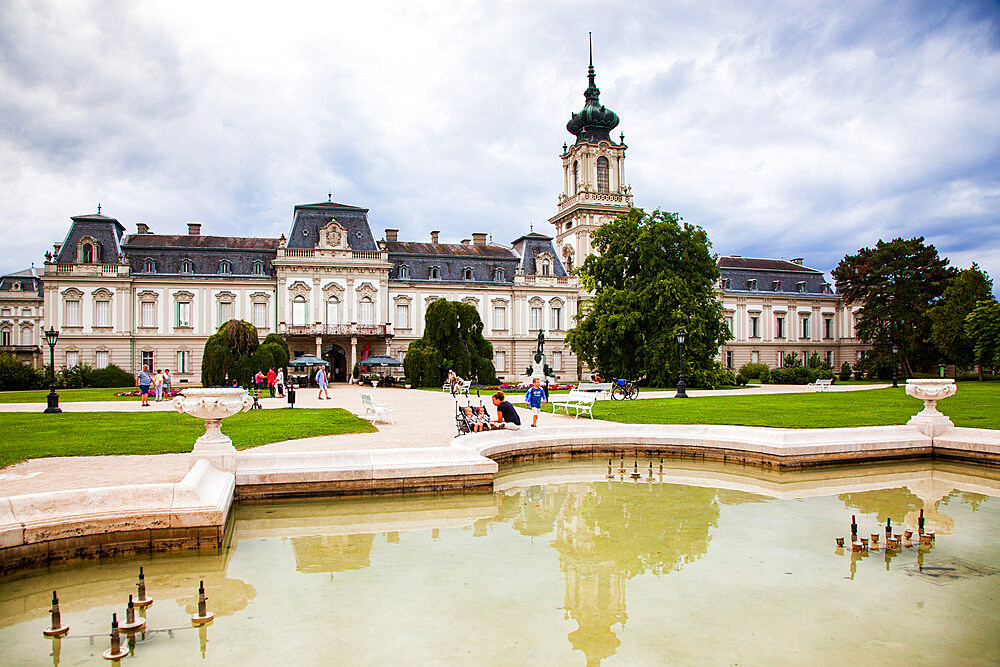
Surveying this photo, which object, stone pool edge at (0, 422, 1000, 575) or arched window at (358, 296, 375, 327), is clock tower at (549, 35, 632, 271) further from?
stone pool edge at (0, 422, 1000, 575)

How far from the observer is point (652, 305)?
111ft

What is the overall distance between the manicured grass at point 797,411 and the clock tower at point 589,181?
117 ft

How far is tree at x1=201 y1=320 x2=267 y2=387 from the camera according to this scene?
32.9 m

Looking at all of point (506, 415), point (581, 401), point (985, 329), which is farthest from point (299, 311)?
point (985, 329)

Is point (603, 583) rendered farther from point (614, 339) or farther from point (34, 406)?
point (614, 339)

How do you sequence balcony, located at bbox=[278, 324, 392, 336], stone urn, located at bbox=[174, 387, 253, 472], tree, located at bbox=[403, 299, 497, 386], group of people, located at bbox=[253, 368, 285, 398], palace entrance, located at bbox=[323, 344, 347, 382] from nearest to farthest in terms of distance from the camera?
1. stone urn, located at bbox=[174, 387, 253, 472]
2. group of people, located at bbox=[253, 368, 285, 398]
3. tree, located at bbox=[403, 299, 497, 386]
4. balcony, located at bbox=[278, 324, 392, 336]
5. palace entrance, located at bbox=[323, 344, 347, 382]

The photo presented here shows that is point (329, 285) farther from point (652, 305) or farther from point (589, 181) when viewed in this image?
point (652, 305)

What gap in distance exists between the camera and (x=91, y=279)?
4731 cm

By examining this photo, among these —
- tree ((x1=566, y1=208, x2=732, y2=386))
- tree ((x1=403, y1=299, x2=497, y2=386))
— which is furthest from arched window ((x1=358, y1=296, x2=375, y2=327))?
tree ((x1=566, y1=208, x2=732, y2=386))

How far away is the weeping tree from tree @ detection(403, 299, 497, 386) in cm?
878

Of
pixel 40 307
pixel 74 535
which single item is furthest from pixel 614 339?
pixel 40 307

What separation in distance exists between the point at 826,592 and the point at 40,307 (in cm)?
7438

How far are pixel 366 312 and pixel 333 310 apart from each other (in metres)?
2.32

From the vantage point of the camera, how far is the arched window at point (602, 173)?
198 ft
